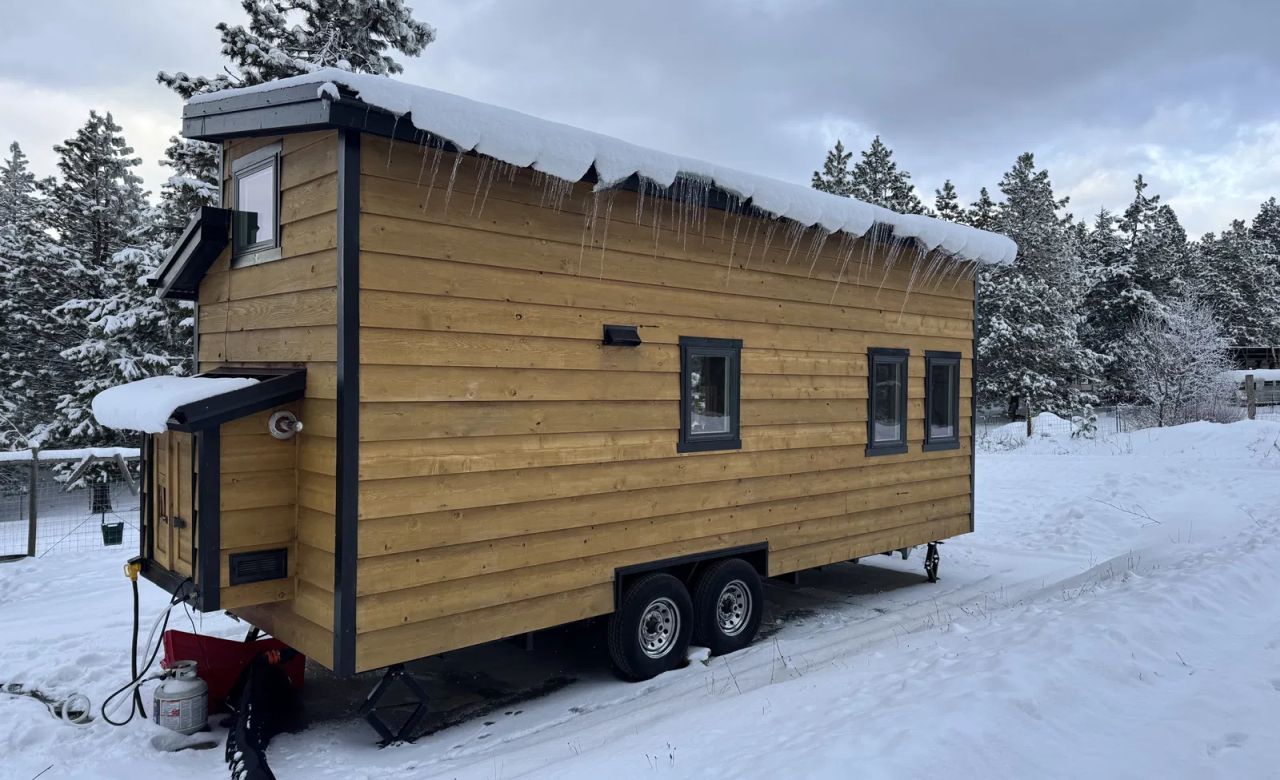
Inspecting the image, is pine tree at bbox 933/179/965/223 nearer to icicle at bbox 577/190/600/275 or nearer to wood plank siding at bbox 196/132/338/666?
icicle at bbox 577/190/600/275

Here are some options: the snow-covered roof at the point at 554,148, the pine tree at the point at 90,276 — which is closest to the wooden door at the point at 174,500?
the snow-covered roof at the point at 554,148

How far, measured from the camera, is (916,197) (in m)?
36.0

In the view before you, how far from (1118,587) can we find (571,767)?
17.1 feet

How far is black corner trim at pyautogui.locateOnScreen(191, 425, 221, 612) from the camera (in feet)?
14.6

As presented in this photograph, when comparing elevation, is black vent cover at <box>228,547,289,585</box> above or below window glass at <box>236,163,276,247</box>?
below

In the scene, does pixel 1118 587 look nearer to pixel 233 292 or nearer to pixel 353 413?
pixel 353 413

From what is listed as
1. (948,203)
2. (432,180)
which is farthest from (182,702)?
(948,203)

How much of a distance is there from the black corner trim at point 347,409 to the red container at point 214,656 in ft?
4.15

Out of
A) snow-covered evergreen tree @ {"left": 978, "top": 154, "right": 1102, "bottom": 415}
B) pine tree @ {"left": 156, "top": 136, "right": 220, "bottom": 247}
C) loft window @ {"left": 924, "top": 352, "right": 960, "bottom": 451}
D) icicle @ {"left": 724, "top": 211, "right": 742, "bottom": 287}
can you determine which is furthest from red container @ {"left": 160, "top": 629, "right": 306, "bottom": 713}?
snow-covered evergreen tree @ {"left": 978, "top": 154, "right": 1102, "bottom": 415}

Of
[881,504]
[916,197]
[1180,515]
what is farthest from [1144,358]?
[881,504]

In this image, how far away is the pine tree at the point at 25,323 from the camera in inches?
802

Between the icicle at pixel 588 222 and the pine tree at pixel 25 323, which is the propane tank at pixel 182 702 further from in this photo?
the pine tree at pixel 25 323

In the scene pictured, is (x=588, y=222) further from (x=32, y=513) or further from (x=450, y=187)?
(x=32, y=513)

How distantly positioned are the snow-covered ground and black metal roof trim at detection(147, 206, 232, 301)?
9.33 ft
